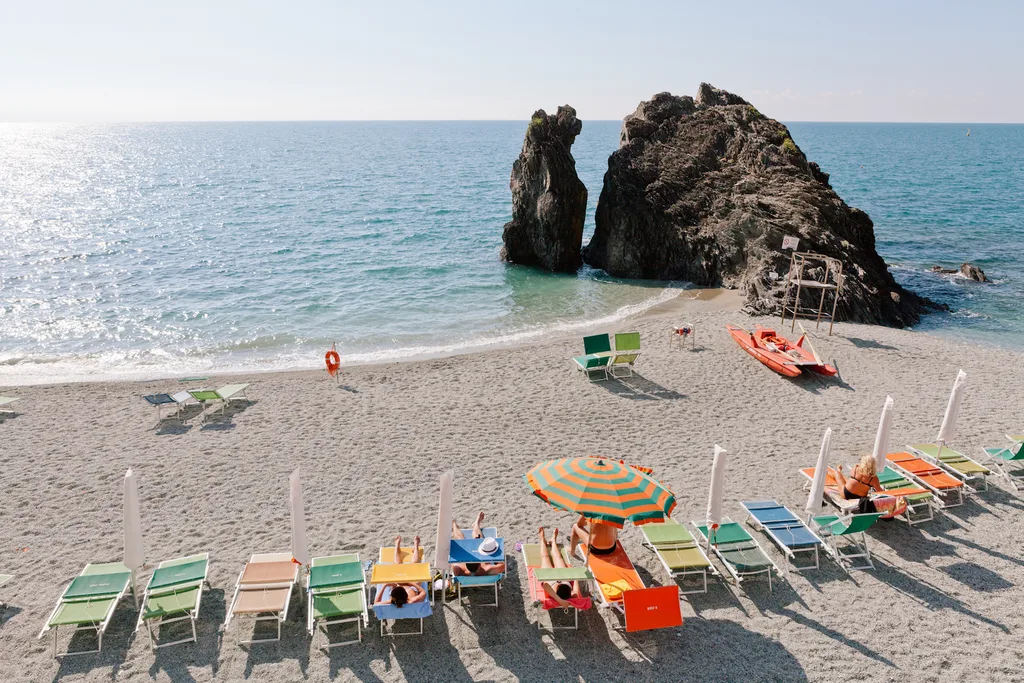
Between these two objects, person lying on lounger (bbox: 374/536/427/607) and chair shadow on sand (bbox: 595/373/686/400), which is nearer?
person lying on lounger (bbox: 374/536/427/607)

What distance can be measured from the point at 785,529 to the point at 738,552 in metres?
1.10

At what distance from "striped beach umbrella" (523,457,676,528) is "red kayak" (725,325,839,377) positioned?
33.0ft

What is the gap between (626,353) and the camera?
18625 millimetres

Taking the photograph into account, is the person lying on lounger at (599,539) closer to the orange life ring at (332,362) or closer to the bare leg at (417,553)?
the bare leg at (417,553)

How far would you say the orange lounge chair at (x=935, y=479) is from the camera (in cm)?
1134

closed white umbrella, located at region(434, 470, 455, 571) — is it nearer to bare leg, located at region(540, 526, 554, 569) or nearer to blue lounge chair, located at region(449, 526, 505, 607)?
blue lounge chair, located at region(449, 526, 505, 607)

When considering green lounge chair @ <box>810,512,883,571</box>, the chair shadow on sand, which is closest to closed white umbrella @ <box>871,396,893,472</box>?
green lounge chair @ <box>810,512,883,571</box>

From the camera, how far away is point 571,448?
45.4 feet

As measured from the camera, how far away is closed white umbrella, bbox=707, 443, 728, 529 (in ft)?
30.6

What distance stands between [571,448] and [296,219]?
148 ft

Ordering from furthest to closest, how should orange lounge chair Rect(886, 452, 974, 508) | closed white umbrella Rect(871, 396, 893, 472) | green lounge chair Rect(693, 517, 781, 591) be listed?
orange lounge chair Rect(886, 452, 974, 508) < closed white umbrella Rect(871, 396, 893, 472) < green lounge chair Rect(693, 517, 781, 591)

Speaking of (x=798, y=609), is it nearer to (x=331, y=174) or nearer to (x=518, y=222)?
(x=518, y=222)

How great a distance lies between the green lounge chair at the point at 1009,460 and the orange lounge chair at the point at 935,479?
3.17 feet

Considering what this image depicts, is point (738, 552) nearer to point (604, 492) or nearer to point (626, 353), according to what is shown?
point (604, 492)
